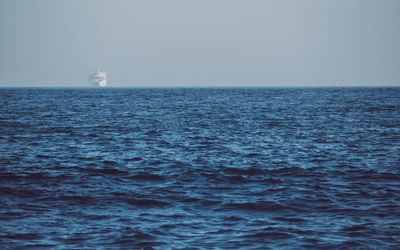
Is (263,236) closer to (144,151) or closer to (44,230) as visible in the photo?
(44,230)

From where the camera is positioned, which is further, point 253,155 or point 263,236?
point 253,155

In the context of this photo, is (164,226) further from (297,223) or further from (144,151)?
(144,151)

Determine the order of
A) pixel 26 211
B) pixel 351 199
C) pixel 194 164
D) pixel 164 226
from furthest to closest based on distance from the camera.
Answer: pixel 194 164, pixel 351 199, pixel 26 211, pixel 164 226

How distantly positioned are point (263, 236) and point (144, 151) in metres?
13.8

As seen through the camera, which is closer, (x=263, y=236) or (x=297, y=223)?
(x=263, y=236)

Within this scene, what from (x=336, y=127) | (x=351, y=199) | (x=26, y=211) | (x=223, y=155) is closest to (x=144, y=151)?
(x=223, y=155)

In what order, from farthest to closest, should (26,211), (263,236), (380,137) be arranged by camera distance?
(380,137) < (26,211) < (263,236)

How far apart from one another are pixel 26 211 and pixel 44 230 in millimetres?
2139

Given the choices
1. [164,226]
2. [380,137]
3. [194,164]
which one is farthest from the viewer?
[380,137]

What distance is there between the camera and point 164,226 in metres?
11.3

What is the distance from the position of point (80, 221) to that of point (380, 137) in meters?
22.8

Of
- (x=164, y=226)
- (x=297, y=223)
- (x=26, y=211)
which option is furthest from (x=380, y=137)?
(x=26, y=211)

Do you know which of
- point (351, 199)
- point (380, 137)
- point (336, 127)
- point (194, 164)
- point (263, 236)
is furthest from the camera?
point (336, 127)

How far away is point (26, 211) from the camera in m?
12.8
